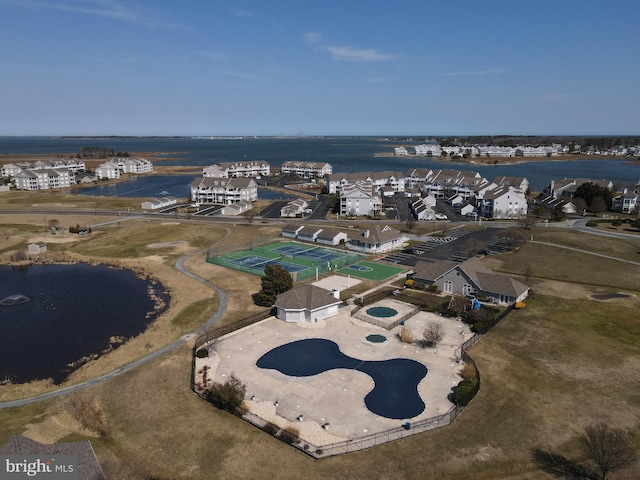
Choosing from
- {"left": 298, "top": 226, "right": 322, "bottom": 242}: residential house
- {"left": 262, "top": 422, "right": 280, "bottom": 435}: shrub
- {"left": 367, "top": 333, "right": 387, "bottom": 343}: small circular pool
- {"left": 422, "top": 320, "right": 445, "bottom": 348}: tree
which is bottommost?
{"left": 262, "top": 422, "right": 280, "bottom": 435}: shrub

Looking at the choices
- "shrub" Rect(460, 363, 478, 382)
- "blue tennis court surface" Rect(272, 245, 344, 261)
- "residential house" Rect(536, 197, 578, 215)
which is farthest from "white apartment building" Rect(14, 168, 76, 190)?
"shrub" Rect(460, 363, 478, 382)

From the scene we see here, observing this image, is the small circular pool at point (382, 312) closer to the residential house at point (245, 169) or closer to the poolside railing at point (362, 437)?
the poolside railing at point (362, 437)

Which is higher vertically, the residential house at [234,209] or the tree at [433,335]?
the residential house at [234,209]

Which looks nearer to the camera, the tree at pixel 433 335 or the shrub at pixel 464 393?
the shrub at pixel 464 393

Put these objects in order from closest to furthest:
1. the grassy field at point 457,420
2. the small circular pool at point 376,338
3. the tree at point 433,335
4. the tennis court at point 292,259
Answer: the grassy field at point 457,420, the tree at point 433,335, the small circular pool at point 376,338, the tennis court at point 292,259

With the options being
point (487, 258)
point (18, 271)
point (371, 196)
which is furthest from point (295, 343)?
point (371, 196)

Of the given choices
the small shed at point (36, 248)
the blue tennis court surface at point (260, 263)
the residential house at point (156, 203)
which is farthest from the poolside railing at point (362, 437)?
the residential house at point (156, 203)

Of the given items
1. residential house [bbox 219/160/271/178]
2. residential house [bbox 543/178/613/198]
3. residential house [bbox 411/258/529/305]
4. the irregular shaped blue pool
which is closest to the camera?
the irregular shaped blue pool

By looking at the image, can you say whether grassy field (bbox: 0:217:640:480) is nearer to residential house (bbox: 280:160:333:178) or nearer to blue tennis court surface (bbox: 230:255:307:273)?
blue tennis court surface (bbox: 230:255:307:273)
